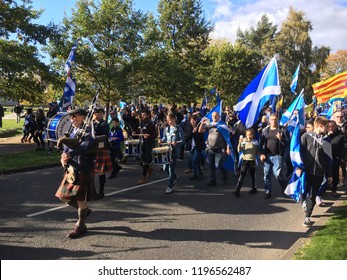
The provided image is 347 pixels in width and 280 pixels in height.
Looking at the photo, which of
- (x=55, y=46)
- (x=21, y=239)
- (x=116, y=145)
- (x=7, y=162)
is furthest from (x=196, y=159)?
(x=55, y=46)

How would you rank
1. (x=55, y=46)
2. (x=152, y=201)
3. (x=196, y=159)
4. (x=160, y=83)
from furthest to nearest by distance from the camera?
(x=160, y=83)
(x=55, y=46)
(x=196, y=159)
(x=152, y=201)

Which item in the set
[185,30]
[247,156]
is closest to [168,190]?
[247,156]

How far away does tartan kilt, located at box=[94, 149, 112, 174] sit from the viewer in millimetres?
7414

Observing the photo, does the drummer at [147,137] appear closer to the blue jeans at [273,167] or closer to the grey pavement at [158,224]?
the grey pavement at [158,224]

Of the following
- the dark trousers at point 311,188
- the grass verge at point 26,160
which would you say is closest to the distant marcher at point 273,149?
the dark trousers at point 311,188

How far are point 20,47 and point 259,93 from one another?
10199mm

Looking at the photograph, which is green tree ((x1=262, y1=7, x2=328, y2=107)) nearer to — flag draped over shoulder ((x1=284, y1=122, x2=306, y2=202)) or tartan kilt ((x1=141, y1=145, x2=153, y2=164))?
tartan kilt ((x1=141, y1=145, x2=153, y2=164))

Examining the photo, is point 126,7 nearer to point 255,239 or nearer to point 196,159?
point 196,159

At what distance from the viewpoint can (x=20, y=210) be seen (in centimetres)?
662

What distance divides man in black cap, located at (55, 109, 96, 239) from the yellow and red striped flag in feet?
29.9

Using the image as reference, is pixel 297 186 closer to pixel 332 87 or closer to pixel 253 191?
pixel 253 191

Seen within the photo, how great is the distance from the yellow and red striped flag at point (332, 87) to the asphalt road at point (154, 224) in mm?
4735

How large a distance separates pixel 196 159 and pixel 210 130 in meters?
1.07

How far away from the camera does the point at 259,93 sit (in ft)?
24.9
